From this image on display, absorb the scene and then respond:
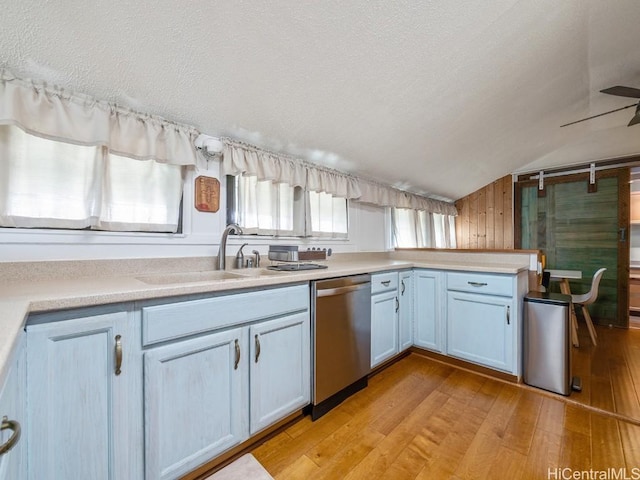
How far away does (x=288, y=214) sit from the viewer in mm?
2527

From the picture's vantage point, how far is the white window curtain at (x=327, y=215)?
2764mm

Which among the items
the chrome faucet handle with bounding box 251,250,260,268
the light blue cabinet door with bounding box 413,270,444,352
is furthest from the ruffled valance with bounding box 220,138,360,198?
the light blue cabinet door with bounding box 413,270,444,352

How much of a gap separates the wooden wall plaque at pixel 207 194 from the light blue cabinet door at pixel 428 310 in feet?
6.24

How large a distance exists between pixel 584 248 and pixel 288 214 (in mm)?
4321

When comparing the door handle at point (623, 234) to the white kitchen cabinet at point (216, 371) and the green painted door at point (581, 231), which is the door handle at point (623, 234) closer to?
the green painted door at point (581, 231)

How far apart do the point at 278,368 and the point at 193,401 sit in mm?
460

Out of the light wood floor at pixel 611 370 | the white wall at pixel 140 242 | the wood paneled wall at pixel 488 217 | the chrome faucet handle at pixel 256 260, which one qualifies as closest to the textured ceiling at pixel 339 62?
the white wall at pixel 140 242

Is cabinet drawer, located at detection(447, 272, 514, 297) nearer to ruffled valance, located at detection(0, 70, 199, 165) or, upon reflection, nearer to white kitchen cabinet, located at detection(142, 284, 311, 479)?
white kitchen cabinet, located at detection(142, 284, 311, 479)

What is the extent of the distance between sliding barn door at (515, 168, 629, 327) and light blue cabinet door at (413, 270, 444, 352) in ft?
9.67

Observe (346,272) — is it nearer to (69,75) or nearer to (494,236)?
(69,75)

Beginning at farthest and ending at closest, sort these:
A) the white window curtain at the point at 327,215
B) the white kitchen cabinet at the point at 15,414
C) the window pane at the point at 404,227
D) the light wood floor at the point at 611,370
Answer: the window pane at the point at 404,227
the white window curtain at the point at 327,215
the light wood floor at the point at 611,370
the white kitchen cabinet at the point at 15,414

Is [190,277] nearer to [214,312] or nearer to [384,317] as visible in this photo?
[214,312]

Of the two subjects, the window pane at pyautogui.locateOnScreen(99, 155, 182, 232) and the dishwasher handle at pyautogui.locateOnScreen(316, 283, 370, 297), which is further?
the dishwasher handle at pyautogui.locateOnScreen(316, 283, 370, 297)

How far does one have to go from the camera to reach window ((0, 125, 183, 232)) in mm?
1326
